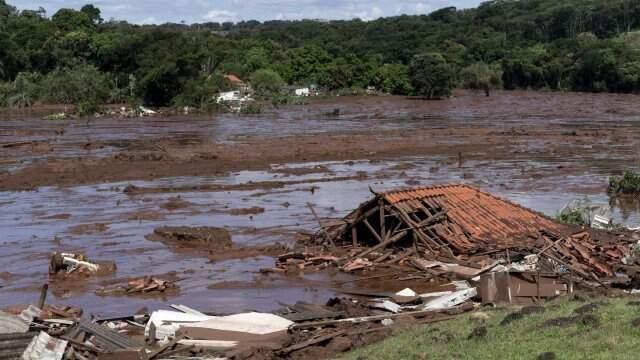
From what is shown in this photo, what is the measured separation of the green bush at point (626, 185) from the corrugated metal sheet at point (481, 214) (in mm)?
8720

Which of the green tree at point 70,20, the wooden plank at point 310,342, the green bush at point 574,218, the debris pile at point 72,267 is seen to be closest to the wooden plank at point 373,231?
the green bush at point 574,218

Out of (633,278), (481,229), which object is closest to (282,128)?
(481,229)

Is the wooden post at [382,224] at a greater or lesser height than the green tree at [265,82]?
lesser

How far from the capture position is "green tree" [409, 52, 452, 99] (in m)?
96.6

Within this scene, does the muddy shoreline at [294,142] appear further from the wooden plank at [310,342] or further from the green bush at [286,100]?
the wooden plank at [310,342]

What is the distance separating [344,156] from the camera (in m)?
41.8

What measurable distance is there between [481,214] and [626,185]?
10.2 m

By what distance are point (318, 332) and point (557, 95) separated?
10032cm

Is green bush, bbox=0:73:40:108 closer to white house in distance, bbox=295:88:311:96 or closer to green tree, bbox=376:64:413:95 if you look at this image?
white house in distance, bbox=295:88:311:96

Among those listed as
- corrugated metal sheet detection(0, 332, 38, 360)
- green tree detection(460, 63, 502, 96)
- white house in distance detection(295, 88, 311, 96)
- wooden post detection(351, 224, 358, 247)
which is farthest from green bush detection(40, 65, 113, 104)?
corrugated metal sheet detection(0, 332, 38, 360)

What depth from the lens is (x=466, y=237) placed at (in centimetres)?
1833

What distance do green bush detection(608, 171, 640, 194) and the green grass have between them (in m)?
17.1

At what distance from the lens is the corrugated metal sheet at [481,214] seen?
18.5 meters

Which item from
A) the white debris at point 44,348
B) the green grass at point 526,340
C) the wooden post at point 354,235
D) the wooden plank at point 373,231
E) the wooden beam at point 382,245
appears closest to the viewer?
the green grass at point 526,340
